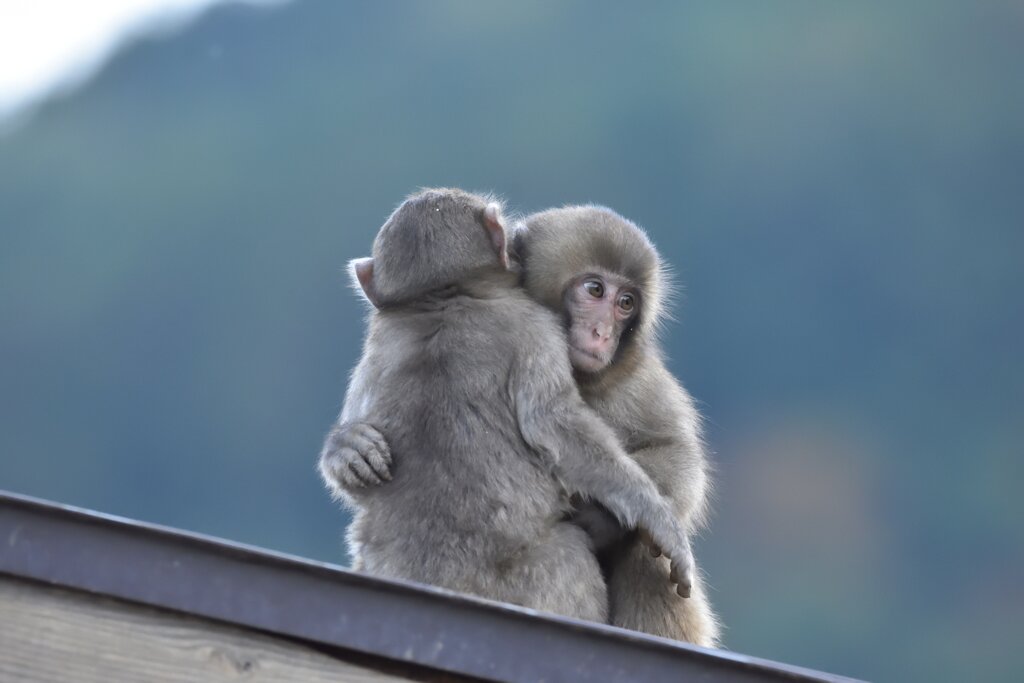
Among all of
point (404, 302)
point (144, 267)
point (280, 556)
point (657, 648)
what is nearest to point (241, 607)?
point (280, 556)

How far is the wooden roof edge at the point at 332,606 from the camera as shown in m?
3.12

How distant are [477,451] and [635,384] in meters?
0.72

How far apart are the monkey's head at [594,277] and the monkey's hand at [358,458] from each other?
64cm

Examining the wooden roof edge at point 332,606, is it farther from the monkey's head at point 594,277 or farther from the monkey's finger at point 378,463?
the monkey's head at point 594,277

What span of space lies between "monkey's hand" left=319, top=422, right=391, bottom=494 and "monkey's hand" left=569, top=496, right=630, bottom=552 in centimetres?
51

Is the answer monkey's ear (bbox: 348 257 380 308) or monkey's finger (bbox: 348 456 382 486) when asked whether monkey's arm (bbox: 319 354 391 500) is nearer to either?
monkey's finger (bbox: 348 456 382 486)

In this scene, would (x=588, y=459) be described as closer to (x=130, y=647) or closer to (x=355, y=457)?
(x=355, y=457)

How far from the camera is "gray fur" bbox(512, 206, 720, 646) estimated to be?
4.63 meters

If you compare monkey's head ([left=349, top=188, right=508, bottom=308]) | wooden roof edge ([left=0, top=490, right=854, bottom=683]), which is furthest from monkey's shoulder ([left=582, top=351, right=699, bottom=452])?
wooden roof edge ([left=0, top=490, right=854, bottom=683])

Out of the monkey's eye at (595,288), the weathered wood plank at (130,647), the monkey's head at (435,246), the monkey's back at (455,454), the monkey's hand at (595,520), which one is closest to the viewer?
the weathered wood plank at (130,647)

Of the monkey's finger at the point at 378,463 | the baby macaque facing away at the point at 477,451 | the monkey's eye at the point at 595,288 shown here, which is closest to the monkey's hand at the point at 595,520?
the baby macaque facing away at the point at 477,451

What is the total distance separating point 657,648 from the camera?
10.4 ft

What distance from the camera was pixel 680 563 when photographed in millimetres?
4254

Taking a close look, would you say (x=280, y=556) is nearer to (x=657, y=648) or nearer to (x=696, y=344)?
(x=657, y=648)
